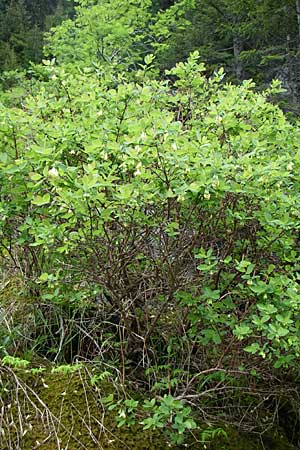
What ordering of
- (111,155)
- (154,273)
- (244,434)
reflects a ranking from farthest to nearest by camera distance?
(244,434) < (154,273) < (111,155)

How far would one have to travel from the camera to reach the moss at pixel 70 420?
2289 millimetres

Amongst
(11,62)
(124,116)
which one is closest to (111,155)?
(124,116)

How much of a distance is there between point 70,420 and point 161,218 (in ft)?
3.38

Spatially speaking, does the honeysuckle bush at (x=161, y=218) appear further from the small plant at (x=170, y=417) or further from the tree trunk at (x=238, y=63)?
the tree trunk at (x=238, y=63)

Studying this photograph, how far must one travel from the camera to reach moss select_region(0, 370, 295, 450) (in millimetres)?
2289

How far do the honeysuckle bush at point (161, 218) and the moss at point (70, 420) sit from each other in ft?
1.05

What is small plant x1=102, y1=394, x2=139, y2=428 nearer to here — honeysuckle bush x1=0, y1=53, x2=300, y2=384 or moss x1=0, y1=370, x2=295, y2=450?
moss x1=0, y1=370, x2=295, y2=450

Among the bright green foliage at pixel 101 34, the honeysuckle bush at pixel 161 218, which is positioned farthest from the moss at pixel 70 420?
the bright green foliage at pixel 101 34

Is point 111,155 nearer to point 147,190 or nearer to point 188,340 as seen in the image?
point 147,190

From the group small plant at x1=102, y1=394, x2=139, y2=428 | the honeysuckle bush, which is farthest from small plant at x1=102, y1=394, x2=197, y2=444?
the honeysuckle bush

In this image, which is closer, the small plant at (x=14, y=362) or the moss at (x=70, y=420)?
the moss at (x=70, y=420)

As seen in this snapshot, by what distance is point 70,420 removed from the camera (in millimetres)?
2365

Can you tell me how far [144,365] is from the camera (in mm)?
2695

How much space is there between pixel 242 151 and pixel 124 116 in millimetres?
596
